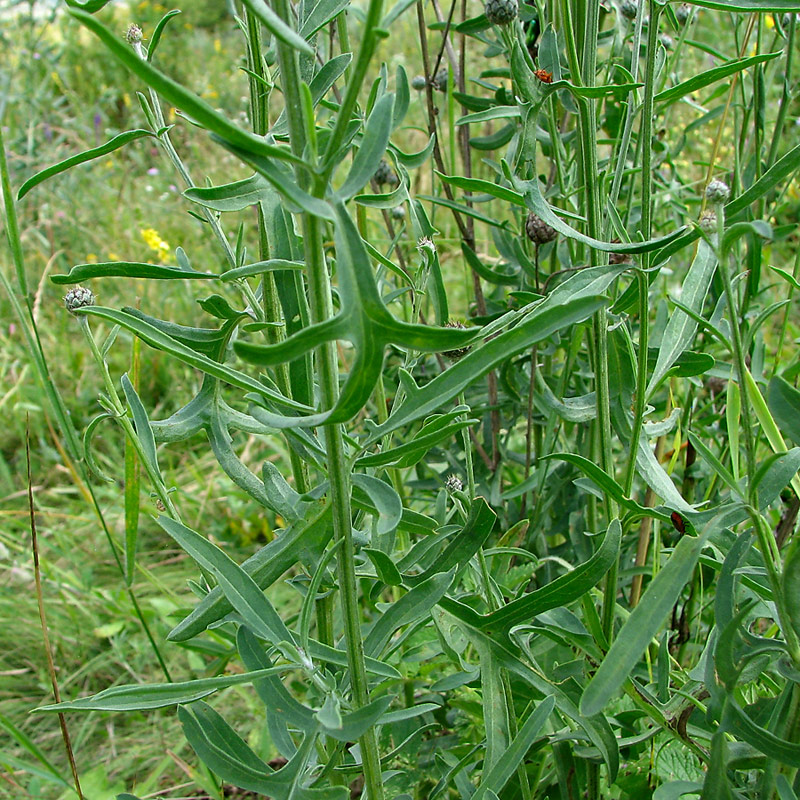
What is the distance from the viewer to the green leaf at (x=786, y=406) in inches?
22.6

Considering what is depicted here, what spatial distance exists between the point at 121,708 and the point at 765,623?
3.00 ft

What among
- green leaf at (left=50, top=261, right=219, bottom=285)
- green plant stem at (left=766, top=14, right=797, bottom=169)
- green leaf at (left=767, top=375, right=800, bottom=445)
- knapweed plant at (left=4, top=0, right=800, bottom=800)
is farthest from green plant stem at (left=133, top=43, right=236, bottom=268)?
green plant stem at (left=766, top=14, right=797, bottom=169)

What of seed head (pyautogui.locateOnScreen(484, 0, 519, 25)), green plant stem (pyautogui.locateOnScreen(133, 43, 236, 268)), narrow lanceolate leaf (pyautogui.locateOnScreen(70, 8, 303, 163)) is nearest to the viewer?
narrow lanceolate leaf (pyautogui.locateOnScreen(70, 8, 303, 163))

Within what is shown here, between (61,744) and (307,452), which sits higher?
(307,452)

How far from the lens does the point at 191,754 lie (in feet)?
4.32

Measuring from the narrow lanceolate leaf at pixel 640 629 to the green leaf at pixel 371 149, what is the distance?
0.32 metres

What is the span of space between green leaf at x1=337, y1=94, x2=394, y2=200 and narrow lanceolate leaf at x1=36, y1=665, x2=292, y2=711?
0.34 m

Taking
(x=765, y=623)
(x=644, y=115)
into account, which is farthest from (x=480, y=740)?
(x=644, y=115)

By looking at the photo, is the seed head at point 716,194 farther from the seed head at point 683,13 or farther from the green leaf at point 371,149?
the seed head at point 683,13

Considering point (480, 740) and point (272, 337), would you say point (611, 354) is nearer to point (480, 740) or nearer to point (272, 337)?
point (272, 337)

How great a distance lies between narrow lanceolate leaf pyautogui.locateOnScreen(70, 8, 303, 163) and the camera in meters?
0.43

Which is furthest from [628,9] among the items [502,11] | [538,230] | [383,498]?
[383,498]

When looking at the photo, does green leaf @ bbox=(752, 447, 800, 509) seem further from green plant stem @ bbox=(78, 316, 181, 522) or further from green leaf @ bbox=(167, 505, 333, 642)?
green plant stem @ bbox=(78, 316, 181, 522)

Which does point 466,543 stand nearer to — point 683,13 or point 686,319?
point 686,319
